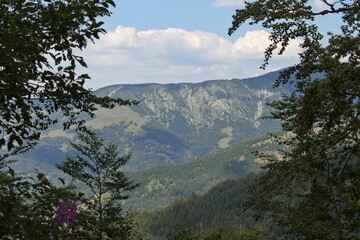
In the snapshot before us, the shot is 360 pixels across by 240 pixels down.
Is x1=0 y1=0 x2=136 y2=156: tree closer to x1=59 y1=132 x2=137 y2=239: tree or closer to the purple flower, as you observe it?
the purple flower

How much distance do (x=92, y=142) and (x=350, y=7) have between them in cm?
2172

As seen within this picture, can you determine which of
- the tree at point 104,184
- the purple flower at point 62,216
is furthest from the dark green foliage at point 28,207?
the tree at point 104,184

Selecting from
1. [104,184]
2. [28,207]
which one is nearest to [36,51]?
[28,207]

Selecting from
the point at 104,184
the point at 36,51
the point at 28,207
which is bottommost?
the point at 104,184

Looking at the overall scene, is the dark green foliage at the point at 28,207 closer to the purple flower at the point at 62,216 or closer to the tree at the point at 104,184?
the purple flower at the point at 62,216

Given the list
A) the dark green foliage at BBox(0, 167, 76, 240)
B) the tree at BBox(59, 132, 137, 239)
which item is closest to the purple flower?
the dark green foliage at BBox(0, 167, 76, 240)

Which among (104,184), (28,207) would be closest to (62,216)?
(28,207)

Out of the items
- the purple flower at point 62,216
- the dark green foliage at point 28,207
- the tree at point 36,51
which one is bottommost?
the purple flower at point 62,216

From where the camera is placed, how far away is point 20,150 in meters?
6.79

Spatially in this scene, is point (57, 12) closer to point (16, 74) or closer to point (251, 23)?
point (16, 74)

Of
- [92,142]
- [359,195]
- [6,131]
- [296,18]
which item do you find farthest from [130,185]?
[6,131]

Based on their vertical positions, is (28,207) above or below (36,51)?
below

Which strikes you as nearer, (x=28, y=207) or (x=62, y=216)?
(x=28, y=207)

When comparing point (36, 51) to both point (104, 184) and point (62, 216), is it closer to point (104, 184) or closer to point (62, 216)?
point (62, 216)
